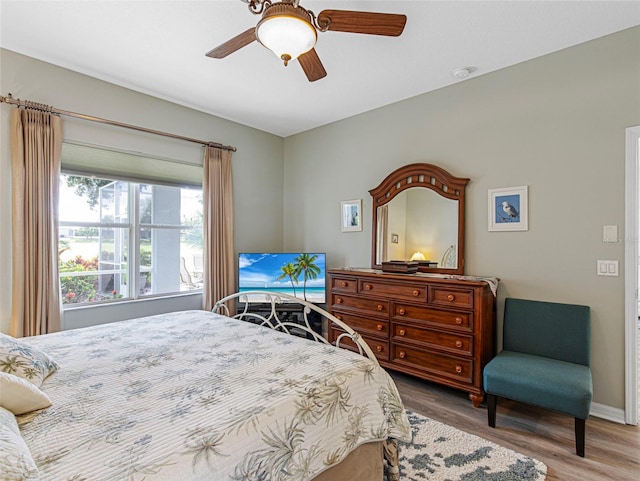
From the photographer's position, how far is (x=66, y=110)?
2.91 meters

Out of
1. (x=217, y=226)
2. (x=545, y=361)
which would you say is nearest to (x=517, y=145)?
(x=545, y=361)

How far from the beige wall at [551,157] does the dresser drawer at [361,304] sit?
90 cm

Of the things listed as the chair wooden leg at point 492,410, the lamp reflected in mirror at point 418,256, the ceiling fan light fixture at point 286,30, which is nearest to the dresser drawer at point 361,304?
the lamp reflected in mirror at point 418,256

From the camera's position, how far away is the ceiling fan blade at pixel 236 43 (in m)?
1.86

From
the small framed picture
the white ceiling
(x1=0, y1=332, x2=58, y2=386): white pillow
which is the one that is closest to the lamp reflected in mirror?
the small framed picture

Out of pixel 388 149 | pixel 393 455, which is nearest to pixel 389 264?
pixel 388 149

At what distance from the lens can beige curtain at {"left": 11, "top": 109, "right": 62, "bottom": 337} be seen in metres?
2.62

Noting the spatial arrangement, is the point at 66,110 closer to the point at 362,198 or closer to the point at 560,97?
the point at 362,198

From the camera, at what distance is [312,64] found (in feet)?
6.95

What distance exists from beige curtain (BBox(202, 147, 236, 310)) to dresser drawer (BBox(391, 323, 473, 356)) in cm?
205

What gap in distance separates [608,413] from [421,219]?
203 cm

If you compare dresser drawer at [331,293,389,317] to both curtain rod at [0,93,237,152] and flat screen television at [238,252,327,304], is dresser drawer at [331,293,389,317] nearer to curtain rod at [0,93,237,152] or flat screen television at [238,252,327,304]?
flat screen television at [238,252,327,304]

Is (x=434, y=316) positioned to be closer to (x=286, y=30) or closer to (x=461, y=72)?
(x=461, y=72)

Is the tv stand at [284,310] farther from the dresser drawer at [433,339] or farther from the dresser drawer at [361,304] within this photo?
the dresser drawer at [433,339]
